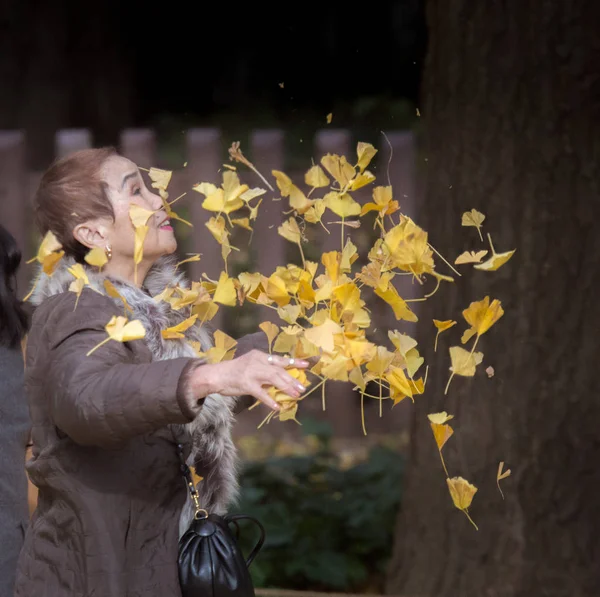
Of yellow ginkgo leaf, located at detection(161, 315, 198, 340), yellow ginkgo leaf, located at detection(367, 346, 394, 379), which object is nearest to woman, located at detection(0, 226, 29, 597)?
yellow ginkgo leaf, located at detection(161, 315, 198, 340)

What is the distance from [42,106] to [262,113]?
1431 millimetres

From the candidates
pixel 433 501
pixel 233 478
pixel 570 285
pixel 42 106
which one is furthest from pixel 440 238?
pixel 42 106

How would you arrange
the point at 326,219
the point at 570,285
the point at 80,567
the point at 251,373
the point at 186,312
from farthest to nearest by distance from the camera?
the point at 326,219, the point at 570,285, the point at 186,312, the point at 80,567, the point at 251,373

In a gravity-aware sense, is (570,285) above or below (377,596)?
above

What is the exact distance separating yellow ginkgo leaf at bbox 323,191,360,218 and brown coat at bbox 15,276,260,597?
41 cm

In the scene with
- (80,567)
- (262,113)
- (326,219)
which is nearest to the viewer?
(80,567)

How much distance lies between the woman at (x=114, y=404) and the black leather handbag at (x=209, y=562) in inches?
0.7

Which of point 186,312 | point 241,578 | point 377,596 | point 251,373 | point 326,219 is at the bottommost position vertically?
point 377,596

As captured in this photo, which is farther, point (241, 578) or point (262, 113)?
point (262, 113)

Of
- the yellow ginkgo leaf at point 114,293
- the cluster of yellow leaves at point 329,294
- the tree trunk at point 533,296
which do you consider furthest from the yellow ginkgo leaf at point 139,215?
the tree trunk at point 533,296

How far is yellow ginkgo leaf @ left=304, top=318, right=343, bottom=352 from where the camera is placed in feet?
5.06

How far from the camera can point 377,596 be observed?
3.10 meters

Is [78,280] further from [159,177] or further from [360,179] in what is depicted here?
[360,179]

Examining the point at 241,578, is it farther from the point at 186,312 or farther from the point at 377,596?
the point at 377,596
